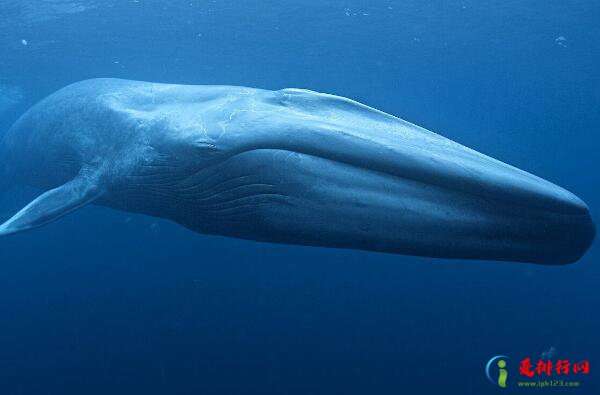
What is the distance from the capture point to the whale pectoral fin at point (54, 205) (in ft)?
20.7

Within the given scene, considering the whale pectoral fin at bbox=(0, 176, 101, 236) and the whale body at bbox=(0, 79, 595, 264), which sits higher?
the whale body at bbox=(0, 79, 595, 264)

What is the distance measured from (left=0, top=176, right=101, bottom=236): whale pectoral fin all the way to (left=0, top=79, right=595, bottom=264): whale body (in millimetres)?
24

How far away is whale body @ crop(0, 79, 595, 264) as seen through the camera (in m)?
3.46

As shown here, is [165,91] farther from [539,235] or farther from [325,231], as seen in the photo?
[539,235]

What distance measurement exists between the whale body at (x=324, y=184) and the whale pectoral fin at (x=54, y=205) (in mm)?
24

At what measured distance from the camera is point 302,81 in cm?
3828

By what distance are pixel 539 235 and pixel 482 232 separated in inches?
15.3
